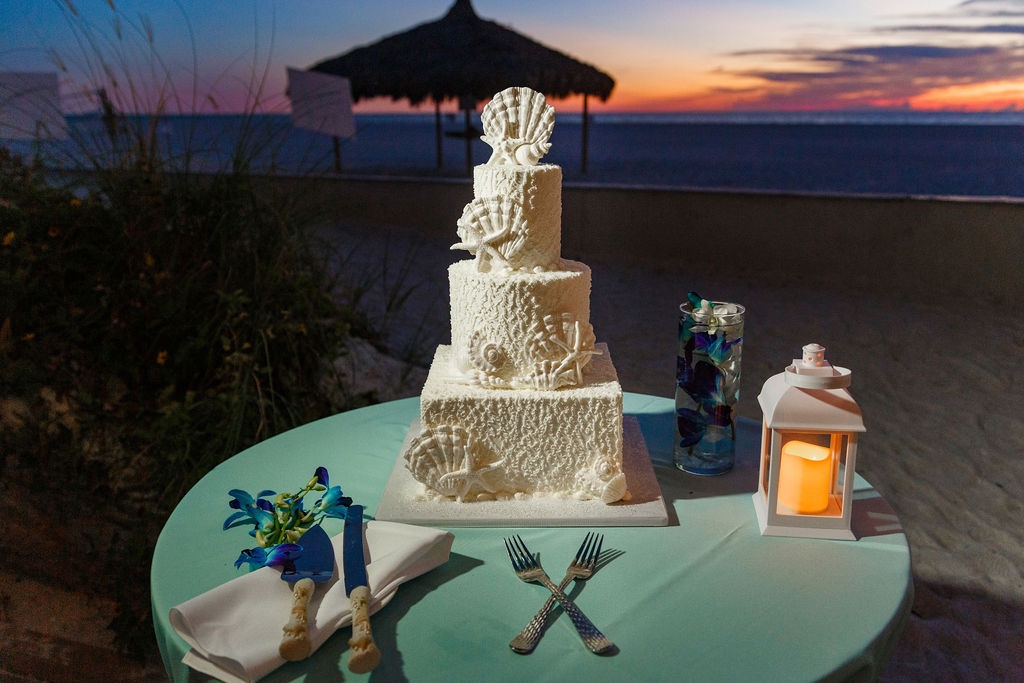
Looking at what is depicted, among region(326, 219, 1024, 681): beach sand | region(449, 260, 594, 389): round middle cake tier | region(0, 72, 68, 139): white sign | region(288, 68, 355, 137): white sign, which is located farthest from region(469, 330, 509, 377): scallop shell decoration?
region(288, 68, 355, 137): white sign

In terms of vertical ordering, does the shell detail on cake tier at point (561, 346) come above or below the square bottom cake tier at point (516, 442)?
above

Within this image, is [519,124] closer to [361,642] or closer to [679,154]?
[361,642]

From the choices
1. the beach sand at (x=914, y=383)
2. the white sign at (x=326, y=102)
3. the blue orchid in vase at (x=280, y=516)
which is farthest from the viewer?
the white sign at (x=326, y=102)

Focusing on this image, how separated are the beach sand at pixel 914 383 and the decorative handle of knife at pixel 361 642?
1851 mm

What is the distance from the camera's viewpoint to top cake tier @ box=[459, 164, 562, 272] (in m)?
1.51

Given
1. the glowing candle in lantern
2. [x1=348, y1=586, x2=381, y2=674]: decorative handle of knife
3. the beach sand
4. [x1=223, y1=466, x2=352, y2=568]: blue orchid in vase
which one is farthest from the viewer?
the beach sand

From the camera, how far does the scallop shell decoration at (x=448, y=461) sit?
1481mm

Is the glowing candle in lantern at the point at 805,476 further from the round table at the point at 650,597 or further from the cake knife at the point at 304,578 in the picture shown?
the cake knife at the point at 304,578

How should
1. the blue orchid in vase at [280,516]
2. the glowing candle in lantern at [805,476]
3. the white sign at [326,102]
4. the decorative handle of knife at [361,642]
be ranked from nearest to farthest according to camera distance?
the decorative handle of knife at [361,642]
the blue orchid in vase at [280,516]
the glowing candle in lantern at [805,476]
the white sign at [326,102]

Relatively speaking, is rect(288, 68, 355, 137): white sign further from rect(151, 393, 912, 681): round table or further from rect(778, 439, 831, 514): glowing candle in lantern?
rect(778, 439, 831, 514): glowing candle in lantern

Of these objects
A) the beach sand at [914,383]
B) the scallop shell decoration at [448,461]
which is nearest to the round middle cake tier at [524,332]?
the scallop shell decoration at [448,461]

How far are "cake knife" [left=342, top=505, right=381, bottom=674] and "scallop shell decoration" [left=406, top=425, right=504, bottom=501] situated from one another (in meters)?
0.19

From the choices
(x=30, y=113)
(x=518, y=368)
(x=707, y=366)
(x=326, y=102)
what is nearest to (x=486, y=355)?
(x=518, y=368)

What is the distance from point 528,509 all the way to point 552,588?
0.30 meters
